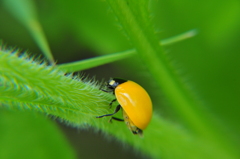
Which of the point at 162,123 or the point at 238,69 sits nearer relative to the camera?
the point at 162,123

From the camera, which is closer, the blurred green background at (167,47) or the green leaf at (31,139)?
the green leaf at (31,139)

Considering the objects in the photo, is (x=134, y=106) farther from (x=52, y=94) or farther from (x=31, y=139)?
(x=31, y=139)

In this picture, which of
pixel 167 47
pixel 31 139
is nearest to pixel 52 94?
pixel 31 139

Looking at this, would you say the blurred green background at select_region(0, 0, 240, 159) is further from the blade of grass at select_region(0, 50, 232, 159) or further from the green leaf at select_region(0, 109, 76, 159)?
the blade of grass at select_region(0, 50, 232, 159)

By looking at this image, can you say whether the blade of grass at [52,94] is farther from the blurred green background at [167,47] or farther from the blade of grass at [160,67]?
the blurred green background at [167,47]

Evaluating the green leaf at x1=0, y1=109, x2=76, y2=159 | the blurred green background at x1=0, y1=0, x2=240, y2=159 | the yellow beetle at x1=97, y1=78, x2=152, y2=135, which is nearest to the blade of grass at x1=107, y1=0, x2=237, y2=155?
the yellow beetle at x1=97, y1=78, x2=152, y2=135

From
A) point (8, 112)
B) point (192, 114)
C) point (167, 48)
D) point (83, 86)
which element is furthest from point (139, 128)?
point (167, 48)

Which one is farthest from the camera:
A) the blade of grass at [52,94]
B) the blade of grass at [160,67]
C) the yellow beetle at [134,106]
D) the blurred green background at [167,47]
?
the blurred green background at [167,47]

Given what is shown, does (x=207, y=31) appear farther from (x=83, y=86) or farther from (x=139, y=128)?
(x=83, y=86)

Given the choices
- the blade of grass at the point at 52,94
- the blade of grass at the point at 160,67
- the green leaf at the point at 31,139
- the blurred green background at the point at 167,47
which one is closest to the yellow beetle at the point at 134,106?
the blade of grass at the point at 52,94
